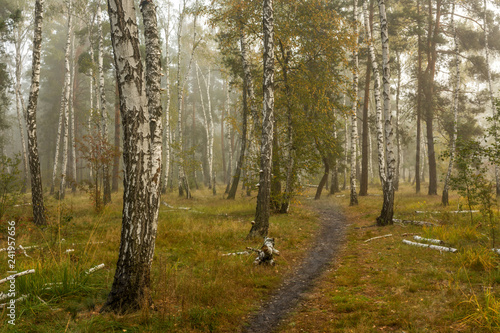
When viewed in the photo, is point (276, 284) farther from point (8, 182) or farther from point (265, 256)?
point (8, 182)

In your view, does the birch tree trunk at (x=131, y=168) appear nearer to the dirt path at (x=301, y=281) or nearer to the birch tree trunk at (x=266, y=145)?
the dirt path at (x=301, y=281)

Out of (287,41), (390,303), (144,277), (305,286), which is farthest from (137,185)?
(287,41)

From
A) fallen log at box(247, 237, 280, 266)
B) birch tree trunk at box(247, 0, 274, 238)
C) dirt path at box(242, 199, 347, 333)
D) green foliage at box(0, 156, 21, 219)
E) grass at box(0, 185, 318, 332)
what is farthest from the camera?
birch tree trunk at box(247, 0, 274, 238)

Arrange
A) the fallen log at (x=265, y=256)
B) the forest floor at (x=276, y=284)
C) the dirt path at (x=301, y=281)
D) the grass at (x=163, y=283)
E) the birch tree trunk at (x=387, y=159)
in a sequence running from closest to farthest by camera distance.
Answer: the grass at (x=163, y=283)
the forest floor at (x=276, y=284)
the dirt path at (x=301, y=281)
the fallen log at (x=265, y=256)
the birch tree trunk at (x=387, y=159)

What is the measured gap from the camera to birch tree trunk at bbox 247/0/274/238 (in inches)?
351

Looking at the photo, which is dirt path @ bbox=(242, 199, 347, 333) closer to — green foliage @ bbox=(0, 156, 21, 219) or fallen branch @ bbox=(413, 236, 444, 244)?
fallen branch @ bbox=(413, 236, 444, 244)

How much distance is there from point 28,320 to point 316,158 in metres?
10.9

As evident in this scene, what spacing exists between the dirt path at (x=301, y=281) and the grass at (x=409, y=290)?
0.78ft

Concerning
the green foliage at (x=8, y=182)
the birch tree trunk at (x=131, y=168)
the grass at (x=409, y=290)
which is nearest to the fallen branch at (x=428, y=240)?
the grass at (x=409, y=290)

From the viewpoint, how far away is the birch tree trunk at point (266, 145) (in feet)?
29.3

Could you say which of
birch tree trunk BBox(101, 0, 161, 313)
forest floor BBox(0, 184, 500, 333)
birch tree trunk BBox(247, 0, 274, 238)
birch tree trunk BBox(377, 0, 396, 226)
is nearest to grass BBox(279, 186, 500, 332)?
forest floor BBox(0, 184, 500, 333)

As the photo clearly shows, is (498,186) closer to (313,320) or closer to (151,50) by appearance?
(313,320)

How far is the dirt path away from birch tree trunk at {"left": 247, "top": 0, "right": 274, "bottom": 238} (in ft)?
5.63

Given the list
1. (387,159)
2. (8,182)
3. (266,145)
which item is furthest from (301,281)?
(8,182)
